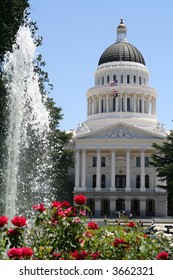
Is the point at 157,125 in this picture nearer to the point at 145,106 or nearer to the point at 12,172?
the point at 145,106

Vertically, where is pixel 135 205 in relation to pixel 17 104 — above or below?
below

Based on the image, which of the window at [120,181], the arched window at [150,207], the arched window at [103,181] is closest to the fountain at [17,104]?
the arched window at [150,207]

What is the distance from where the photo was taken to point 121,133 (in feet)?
222

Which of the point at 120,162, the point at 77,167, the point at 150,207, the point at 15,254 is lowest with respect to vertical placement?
the point at 150,207

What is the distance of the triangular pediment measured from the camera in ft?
220

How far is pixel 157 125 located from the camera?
76.6m

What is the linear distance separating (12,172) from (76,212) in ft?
42.6

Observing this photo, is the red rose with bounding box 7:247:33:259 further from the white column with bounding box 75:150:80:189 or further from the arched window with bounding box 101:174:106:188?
the arched window with bounding box 101:174:106:188

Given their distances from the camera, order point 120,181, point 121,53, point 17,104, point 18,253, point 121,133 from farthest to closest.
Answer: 1. point 121,53
2. point 120,181
3. point 121,133
4. point 17,104
5. point 18,253

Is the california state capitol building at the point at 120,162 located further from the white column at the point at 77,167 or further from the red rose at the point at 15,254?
the red rose at the point at 15,254

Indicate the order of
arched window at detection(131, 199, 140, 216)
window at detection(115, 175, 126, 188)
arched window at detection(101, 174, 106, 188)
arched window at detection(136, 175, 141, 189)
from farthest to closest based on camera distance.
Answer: arched window at detection(101, 174, 106, 188) → window at detection(115, 175, 126, 188) → arched window at detection(136, 175, 141, 189) → arched window at detection(131, 199, 140, 216)

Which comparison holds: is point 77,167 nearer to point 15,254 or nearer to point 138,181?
point 138,181

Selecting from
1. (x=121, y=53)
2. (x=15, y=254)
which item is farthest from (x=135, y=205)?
(x=15, y=254)

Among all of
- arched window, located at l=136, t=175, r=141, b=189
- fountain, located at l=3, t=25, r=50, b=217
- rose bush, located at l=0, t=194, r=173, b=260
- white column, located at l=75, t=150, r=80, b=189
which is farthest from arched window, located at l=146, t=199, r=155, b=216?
rose bush, located at l=0, t=194, r=173, b=260
